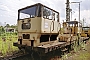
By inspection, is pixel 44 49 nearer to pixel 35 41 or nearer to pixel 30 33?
pixel 35 41

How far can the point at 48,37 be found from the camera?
8.05 m

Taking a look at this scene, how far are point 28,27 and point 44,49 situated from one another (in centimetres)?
198

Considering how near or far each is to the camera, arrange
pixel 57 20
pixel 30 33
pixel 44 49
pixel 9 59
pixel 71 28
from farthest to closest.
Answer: pixel 71 28
pixel 57 20
pixel 30 33
pixel 9 59
pixel 44 49

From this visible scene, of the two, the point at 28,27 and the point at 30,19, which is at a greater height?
the point at 30,19

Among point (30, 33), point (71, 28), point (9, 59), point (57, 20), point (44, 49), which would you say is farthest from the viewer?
point (71, 28)

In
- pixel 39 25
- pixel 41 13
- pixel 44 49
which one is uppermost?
pixel 41 13

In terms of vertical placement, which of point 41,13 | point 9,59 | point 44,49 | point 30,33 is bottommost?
point 9,59

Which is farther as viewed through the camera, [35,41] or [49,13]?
[49,13]

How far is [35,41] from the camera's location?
6.99 m

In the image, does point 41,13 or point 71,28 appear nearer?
point 41,13

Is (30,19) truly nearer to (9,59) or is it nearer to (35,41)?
(35,41)

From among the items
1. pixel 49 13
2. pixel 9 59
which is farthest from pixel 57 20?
pixel 9 59

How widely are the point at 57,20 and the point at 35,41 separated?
9.34 ft

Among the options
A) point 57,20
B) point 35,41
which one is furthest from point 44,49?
point 57,20
